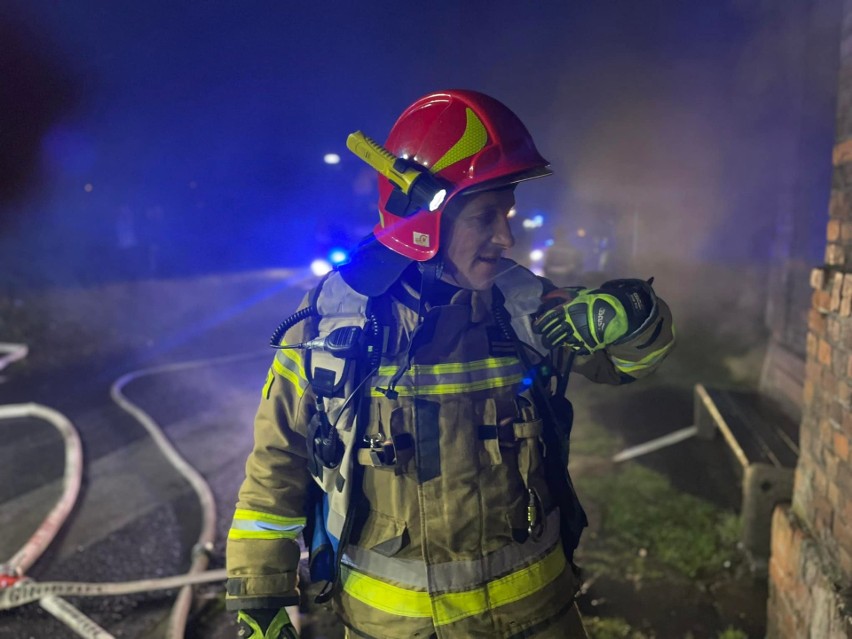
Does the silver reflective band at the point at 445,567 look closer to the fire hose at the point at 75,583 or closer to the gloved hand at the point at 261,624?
the gloved hand at the point at 261,624

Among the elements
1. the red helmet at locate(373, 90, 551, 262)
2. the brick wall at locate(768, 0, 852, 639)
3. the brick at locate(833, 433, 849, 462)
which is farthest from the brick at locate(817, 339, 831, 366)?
the red helmet at locate(373, 90, 551, 262)

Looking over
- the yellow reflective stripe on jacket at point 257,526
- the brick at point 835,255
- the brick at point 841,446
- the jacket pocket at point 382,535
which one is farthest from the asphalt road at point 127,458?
the brick at point 835,255

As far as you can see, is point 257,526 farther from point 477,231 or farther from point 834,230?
point 834,230

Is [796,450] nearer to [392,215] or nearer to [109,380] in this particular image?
[392,215]

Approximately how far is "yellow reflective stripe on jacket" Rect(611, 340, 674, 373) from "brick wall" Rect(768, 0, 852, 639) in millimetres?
1005

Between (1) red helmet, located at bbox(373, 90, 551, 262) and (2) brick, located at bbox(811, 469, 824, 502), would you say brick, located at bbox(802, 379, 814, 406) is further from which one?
(1) red helmet, located at bbox(373, 90, 551, 262)

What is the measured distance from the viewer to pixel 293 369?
174 centimetres

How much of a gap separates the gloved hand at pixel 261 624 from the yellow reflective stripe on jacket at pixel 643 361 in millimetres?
1269

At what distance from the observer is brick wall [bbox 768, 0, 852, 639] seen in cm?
222

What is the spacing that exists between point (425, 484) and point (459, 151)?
3.24 ft

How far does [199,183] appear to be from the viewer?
29.2 m

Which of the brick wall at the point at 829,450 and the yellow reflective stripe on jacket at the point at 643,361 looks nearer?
the yellow reflective stripe on jacket at the point at 643,361

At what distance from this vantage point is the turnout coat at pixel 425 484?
159 centimetres

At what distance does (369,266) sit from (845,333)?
6.22ft
